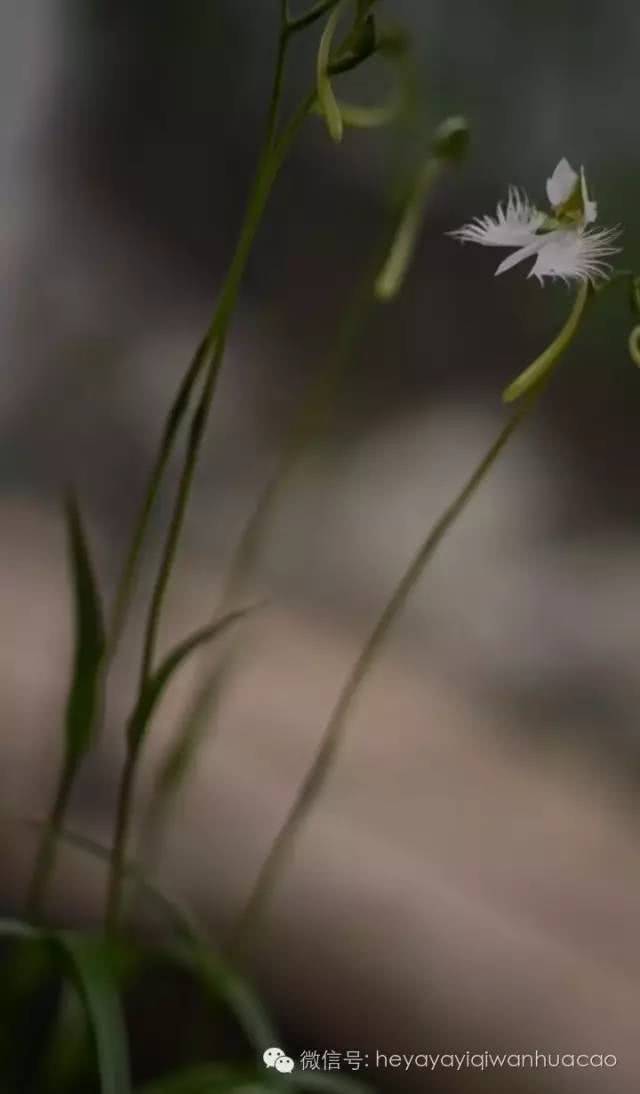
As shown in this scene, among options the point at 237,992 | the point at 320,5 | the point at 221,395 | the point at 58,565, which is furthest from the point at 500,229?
the point at 58,565

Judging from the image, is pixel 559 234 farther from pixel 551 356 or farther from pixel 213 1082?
pixel 213 1082

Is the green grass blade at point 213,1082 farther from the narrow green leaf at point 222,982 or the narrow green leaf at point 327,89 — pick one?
the narrow green leaf at point 327,89

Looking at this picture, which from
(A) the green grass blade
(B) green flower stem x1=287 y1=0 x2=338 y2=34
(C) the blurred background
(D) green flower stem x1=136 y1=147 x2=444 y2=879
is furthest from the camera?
(C) the blurred background

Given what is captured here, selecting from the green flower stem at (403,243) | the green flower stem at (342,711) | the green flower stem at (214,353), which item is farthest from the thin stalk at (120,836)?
the green flower stem at (403,243)

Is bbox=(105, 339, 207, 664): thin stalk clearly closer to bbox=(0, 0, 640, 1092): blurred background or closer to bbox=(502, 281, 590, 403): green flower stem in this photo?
bbox=(502, 281, 590, 403): green flower stem


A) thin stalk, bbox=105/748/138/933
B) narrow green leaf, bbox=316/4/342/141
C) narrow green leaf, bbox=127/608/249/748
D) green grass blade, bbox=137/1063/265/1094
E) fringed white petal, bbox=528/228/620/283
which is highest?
narrow green leaf, bbox=316/4/342/141

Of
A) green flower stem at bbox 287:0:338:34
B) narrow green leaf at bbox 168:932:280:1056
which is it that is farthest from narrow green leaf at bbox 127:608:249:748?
green flower stem at bbox 287:0:338:34
